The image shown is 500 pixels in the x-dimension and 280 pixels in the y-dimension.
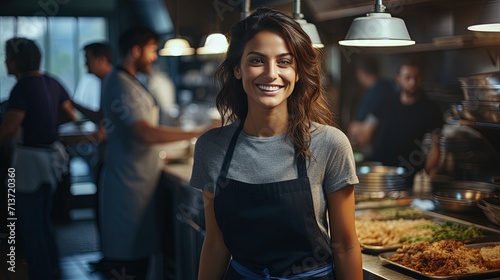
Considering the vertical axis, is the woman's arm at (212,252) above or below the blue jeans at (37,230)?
above

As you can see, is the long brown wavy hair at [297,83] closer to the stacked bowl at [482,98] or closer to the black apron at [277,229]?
the black apron at [277,229]

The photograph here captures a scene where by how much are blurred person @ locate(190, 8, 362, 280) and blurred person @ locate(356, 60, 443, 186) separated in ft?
7.57

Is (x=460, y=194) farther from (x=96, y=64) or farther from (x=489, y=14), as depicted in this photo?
(x=96, y=64)

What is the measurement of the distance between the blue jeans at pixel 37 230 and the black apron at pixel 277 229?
3005mm

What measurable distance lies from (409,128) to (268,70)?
3321 millimetres

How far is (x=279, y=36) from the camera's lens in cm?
217

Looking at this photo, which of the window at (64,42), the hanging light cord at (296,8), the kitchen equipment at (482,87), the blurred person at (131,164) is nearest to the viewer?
the kitchen equipment at (482,87)

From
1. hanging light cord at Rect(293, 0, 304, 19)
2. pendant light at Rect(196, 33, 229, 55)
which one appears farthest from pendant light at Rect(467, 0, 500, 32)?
pendant light at Rect(196, 33, 229, 55)

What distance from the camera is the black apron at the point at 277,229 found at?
2.14m

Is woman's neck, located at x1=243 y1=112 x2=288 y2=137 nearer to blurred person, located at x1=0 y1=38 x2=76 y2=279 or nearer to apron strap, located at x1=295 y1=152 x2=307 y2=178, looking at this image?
apron strap, located at x1=295 y1=152 x2=307 y2=178

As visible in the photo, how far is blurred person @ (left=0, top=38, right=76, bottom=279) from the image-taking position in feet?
15.6

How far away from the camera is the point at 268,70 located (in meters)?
2.14

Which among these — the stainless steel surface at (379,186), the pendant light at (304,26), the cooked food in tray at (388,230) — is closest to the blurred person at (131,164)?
the stainless steel surface at (379,186)

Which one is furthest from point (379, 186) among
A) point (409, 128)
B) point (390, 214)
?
point (409, 128)
